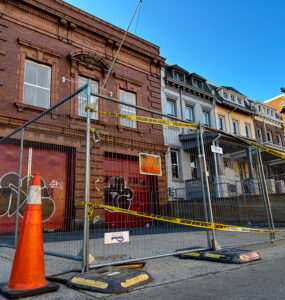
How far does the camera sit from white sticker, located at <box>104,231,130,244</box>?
11.3ft

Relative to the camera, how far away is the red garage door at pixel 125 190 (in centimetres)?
391

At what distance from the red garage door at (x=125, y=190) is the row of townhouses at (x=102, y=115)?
17 millimetres

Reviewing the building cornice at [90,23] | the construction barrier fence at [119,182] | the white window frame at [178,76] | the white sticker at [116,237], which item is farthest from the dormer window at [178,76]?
the white sticker at [116,237]

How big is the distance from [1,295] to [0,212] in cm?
457

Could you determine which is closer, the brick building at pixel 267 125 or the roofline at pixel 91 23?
the roofline at pixel 91 23

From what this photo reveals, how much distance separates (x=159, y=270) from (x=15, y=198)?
5099mm

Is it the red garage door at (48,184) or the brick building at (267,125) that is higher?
the brick building at (267,125)

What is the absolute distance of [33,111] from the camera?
34.1ft

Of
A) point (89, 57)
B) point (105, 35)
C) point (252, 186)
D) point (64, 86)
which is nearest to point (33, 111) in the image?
point (64, 86)

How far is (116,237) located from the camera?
3537mm

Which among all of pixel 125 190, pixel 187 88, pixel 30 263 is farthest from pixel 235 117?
pixel 30 263

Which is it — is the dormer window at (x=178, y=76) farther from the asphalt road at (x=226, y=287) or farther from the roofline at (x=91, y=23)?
the asphalt road at (x=226, y=287)

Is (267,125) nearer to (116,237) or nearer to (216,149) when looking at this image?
(216,149)

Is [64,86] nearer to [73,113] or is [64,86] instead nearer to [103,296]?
[73,113]
